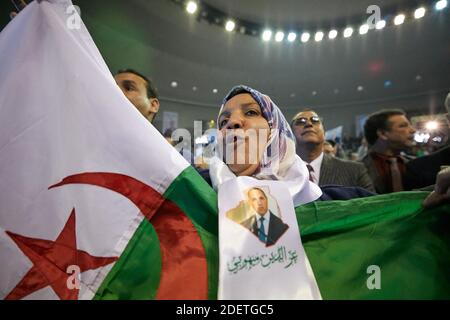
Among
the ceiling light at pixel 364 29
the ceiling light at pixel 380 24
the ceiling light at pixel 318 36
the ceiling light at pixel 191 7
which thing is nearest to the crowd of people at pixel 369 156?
the ceiling light at pixel 191 7

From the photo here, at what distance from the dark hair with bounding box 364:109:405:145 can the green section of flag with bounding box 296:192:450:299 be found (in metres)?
1.32

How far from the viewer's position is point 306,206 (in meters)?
0.68

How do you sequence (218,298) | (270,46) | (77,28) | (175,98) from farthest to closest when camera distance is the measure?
1. (175,98)
2. (270,46)
3. (77,28)
4. (218,298)

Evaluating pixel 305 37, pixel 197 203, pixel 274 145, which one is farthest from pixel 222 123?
pixel 305 37

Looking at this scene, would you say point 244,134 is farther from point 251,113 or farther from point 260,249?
point 260,249

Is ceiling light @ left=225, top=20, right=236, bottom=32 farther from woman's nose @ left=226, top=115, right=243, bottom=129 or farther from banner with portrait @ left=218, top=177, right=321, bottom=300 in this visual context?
banner with portrait @ left=218, top=177, right=321, bottom=300

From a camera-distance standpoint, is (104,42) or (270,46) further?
(270,46)

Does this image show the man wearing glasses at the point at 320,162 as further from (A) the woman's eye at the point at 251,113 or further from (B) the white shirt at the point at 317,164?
(A) the woman's eye at the point at 251,113

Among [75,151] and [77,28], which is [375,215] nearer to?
[75,151]

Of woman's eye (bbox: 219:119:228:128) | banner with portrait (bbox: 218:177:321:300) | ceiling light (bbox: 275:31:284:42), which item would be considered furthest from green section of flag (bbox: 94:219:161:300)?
ceiling light (bbox: 275:31:284:42)

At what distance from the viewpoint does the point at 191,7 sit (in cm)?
393

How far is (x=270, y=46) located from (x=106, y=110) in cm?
497
